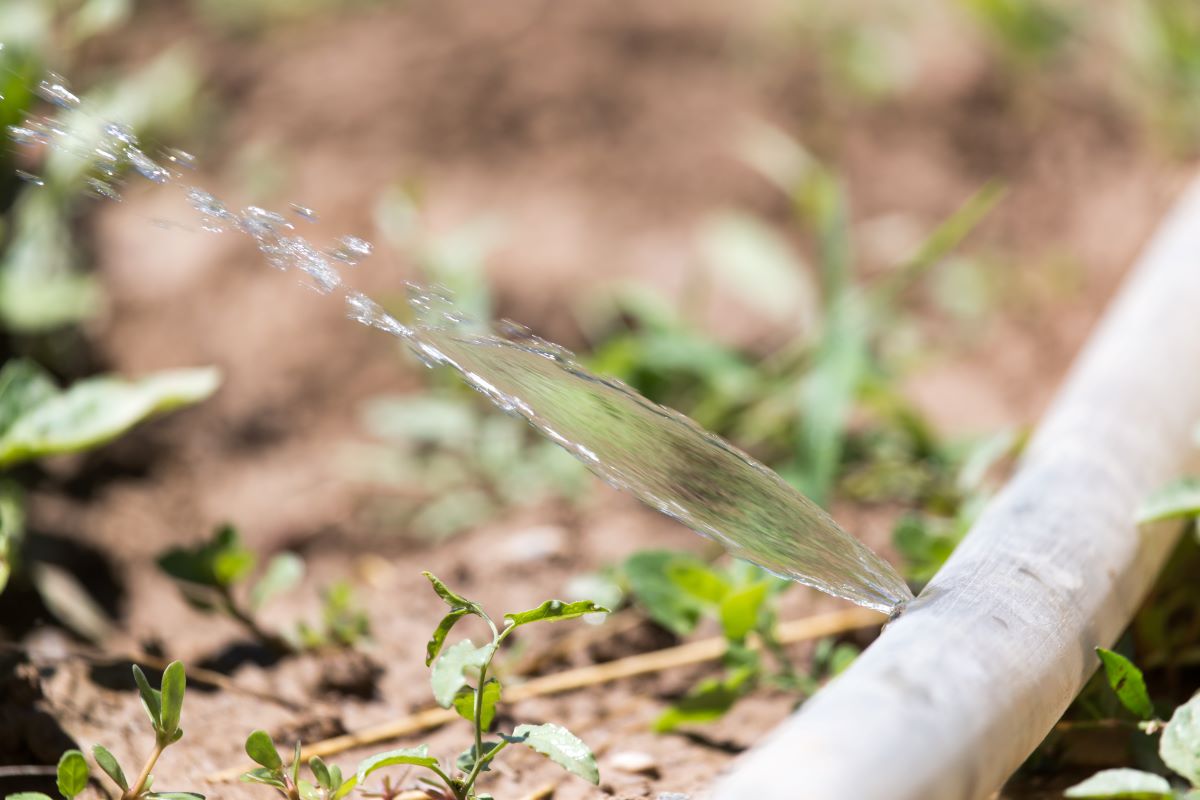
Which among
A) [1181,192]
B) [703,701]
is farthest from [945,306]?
[703,701]

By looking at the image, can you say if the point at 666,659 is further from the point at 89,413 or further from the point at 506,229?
the point at 506,229

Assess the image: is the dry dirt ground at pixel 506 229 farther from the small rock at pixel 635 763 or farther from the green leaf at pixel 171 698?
the green leaf at pixel 171 698

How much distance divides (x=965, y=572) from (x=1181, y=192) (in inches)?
76.7

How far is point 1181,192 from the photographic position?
2.65 metres

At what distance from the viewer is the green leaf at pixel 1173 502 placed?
1188mm

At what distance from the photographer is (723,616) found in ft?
4.25

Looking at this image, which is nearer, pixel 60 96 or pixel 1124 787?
pixel 1124 787

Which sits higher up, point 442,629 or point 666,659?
point 442,629

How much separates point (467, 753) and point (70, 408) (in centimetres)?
70

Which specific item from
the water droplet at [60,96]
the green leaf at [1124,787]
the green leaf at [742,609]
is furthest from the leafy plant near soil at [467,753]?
the water droplet at [60,96]

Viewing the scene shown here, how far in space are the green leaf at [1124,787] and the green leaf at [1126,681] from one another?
0.47ft

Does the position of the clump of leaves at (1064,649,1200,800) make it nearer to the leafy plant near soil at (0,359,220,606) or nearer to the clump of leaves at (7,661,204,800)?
the clump of leaves at (7,661,204,800)

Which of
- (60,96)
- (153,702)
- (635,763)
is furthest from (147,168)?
(635,763)

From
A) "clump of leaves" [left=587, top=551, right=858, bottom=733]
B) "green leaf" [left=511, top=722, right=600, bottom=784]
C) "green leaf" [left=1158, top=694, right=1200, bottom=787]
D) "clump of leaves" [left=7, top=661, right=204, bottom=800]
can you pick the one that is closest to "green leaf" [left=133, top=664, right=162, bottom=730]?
"clump of leaves" [left=7, top=661, right=204, bottom=800]
